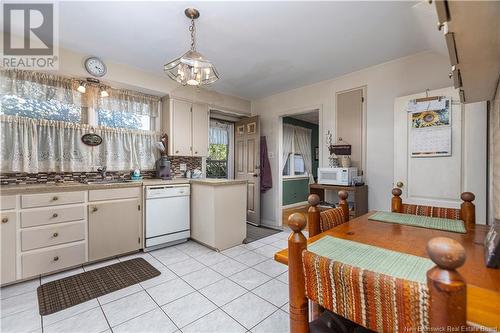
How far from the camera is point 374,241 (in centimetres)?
108

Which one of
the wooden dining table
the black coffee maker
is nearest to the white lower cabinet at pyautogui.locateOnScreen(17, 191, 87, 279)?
the black coffee maker

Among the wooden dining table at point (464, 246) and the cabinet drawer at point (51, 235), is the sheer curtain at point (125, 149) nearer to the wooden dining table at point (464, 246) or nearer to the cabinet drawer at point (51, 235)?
the cabinet drawer at point (51, 235)

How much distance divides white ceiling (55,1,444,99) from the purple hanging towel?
5.45ft

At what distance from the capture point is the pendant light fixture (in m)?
2.00

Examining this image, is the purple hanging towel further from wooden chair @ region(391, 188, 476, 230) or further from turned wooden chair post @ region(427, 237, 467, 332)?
turned wooden chair post @ region(427, 237, 467, 332)

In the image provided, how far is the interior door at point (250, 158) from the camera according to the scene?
4398 millimetres

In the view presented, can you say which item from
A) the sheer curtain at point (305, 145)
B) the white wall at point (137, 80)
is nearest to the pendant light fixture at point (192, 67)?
the white wall at point (137, 80)

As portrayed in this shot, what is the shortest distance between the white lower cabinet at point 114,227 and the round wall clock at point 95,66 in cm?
161

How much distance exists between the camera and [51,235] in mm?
2322

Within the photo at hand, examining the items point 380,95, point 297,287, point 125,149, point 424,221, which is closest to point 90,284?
point 125,149

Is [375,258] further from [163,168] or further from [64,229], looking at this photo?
[163,168]

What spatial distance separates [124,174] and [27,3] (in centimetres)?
206

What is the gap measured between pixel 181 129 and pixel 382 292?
3.53 metres

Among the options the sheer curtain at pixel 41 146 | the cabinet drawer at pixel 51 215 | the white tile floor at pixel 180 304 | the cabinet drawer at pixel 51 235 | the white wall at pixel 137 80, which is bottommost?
→ the white tile floor at pixel 180 304
